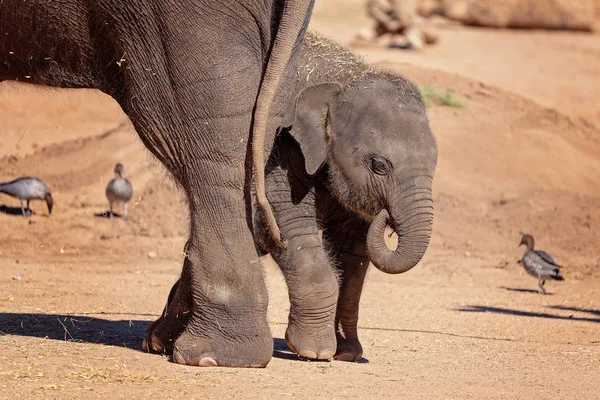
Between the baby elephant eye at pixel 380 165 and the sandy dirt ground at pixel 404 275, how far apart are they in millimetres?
1355

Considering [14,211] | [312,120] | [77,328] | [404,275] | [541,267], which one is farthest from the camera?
[14,211]

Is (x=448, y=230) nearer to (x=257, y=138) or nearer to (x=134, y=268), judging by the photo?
(x=134, y=268)

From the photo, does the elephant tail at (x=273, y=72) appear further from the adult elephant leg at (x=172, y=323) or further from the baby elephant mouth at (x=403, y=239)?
the baby elephant mouth at (x=403, y=239)

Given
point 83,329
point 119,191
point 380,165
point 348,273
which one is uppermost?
point 380,165

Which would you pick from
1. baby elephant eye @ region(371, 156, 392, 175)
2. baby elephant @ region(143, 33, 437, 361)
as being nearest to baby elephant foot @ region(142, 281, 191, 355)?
baby elephant @ region(143, 33, 437, 361)

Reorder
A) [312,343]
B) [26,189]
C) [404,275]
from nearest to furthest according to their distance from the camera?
[312,343]
[404,275]
[26,189]

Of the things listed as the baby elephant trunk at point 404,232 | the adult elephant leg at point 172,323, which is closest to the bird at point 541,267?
the baby elephant trunk at point 404,232

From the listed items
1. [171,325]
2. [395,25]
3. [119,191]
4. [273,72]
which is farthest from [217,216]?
[395,25]

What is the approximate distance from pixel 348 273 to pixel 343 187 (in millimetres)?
678

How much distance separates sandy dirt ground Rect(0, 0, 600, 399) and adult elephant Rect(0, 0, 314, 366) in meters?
0.47

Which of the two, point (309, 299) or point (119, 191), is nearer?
point (309, 299)

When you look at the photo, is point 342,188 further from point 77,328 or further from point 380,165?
point 77,328

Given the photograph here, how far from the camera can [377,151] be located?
806cm

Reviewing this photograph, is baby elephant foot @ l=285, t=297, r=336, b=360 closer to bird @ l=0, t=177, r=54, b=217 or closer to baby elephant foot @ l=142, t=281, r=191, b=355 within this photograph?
baby elephant foot @ l=142, t=281, r=191, b=355
